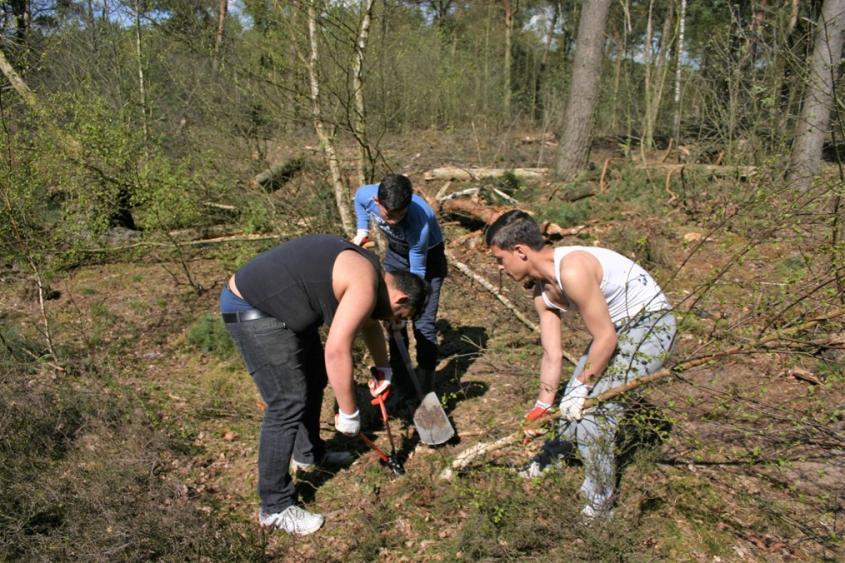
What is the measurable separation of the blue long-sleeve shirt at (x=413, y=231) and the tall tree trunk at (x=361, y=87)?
A: 164cm

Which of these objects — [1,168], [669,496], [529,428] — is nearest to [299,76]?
[1,168]

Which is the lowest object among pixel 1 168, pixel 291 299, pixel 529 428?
pixel 529 428

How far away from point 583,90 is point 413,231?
23.3 feet

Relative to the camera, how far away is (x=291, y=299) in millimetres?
2668

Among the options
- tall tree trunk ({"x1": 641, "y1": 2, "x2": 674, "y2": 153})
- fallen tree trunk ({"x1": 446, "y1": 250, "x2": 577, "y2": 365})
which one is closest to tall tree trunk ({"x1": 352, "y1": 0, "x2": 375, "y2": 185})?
fallen tree trunk ({"x1": 446, "y1": 250, "x2": 577, "y2": 365})

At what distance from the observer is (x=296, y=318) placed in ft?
8.86

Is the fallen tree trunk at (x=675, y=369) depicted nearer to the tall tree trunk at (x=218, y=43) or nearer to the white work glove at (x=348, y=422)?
the white work glove at (x=348, y=422)

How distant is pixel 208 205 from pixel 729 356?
247 inches

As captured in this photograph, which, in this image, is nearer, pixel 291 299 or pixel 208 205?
pixel 291 299

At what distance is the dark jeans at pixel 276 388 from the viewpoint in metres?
2.74

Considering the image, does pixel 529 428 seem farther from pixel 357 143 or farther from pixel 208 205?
pixel 208 205

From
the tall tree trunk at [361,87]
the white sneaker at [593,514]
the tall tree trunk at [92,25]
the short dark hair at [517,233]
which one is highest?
the tall tree trunk at [92,25]

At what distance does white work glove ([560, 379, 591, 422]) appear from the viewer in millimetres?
2701

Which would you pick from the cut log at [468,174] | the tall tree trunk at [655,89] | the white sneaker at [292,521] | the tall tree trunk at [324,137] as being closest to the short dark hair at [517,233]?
the white sneaker at [292,521]
